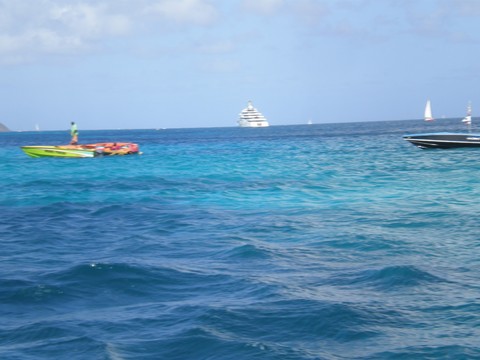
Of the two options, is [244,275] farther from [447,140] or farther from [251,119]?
[251,119]

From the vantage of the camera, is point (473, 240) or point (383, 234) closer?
point (473, 240)

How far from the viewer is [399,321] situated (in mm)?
8586

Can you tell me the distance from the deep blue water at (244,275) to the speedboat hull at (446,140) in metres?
19.2

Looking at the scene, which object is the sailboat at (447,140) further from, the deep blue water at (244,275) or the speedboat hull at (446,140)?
the deep blue water at (244,275)

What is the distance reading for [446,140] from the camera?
41.9 meters

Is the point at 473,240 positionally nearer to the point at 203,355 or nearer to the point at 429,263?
the point at 429,263

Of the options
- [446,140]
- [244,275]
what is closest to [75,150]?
[446,140]

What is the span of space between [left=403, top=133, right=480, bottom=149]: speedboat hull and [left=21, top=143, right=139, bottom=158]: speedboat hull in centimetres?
2140

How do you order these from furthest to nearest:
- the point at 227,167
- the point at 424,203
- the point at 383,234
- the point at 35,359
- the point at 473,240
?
1. the point at 227,167
2. the point at 424,203
3. the point at 383,234
4. the point at 473,240
5. the point at 35,359

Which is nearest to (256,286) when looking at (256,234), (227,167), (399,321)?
(399,321)

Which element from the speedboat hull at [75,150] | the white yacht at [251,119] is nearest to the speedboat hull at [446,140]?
the speedboat hull at [75,150]

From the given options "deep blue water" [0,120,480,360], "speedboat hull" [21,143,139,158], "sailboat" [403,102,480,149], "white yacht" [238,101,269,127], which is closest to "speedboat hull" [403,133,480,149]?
"sailboat" [403,102,480,149]

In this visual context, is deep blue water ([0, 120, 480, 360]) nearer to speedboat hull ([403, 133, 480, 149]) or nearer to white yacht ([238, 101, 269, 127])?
speedboat hull ([403, 133, 480, 149])

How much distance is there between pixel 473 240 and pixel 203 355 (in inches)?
309
